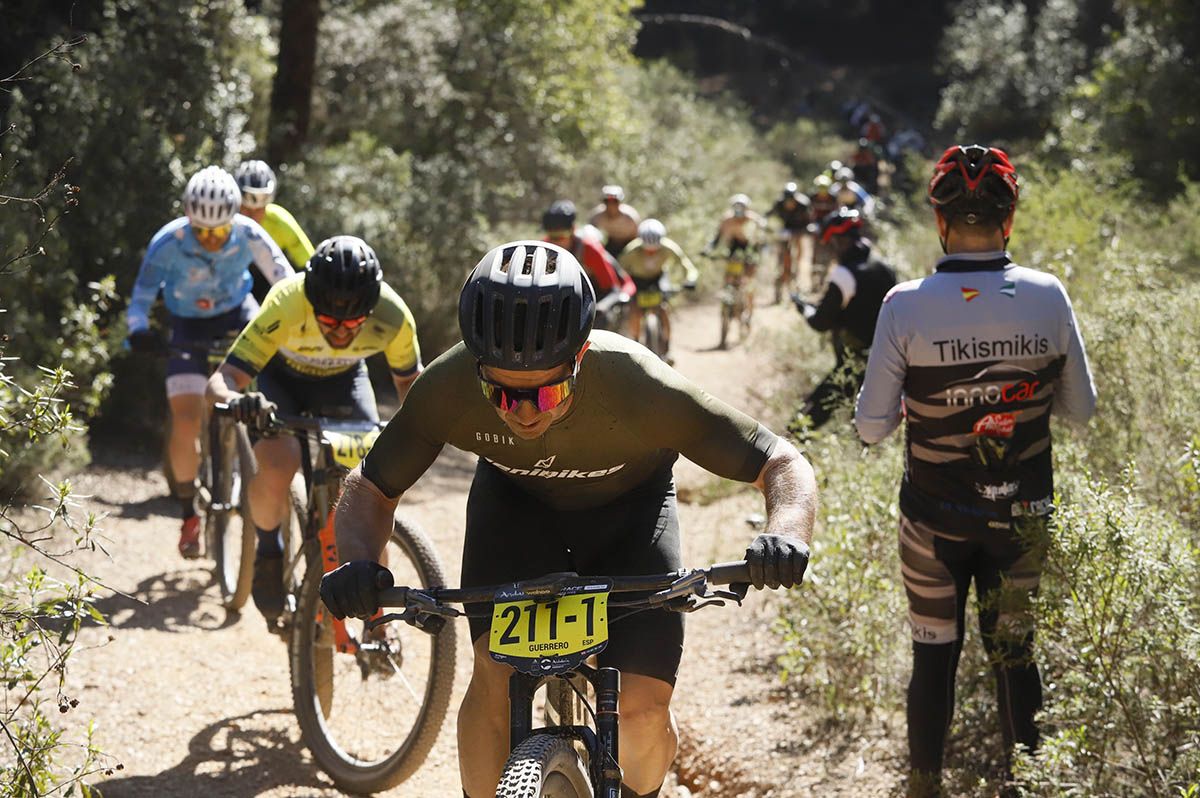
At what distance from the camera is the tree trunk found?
14758mm

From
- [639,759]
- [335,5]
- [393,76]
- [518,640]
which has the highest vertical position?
[335,5]

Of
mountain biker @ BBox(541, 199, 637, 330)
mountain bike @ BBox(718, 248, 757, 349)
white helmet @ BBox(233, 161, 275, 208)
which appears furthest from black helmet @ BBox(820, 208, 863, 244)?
mountain bike @ BBox(718, 248, 757, 349)

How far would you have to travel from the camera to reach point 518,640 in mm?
3371

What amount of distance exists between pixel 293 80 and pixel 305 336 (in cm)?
999

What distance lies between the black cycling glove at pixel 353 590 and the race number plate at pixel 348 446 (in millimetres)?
1967

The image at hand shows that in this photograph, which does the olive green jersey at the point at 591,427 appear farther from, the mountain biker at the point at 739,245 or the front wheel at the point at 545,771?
the mountain biker at the point at 739,245

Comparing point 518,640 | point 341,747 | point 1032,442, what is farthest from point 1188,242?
point 518,640

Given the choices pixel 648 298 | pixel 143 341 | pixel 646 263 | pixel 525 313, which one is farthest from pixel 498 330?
pixel 646 263

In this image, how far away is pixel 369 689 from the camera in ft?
19.6

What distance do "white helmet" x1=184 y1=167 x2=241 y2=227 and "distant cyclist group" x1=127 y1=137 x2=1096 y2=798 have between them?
1772 mm

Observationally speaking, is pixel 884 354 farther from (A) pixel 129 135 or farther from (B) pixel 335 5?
(B) pixel 335 5

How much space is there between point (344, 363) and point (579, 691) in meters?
2.91

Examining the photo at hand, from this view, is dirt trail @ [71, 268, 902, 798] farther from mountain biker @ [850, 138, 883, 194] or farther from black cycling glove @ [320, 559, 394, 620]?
mountain biker @ [850, 138, 883, 194]

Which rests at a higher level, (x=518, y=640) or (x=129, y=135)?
(x=129, y=135)
